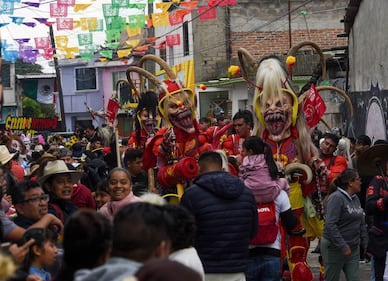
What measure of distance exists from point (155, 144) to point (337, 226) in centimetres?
246

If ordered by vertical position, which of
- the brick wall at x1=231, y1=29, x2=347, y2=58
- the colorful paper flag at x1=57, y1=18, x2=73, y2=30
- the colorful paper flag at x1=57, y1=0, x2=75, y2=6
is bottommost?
the brick wall at x1=231, y1=29, x2=347, y2=58

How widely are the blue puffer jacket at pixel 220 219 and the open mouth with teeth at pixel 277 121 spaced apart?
3.00 m

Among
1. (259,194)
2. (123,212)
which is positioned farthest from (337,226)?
(123,212)

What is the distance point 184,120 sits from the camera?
1050 cm

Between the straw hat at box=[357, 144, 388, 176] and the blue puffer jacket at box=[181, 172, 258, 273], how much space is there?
2.85 meters

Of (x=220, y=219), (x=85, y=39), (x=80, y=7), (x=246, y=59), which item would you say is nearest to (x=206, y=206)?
(x=220, y=219)

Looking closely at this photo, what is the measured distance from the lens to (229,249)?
7258 mm

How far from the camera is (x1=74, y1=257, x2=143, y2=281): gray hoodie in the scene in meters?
3.73

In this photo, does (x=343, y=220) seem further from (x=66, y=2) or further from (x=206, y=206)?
(x=66, y=2)

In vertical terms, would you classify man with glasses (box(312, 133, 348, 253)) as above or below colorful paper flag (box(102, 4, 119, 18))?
below

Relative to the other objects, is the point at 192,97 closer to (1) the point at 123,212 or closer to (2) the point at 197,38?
(1) the point at 123,212

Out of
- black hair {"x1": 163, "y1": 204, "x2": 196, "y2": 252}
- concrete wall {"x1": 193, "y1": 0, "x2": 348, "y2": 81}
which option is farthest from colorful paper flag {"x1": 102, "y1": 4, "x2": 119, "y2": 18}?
black hair {"x1": 163, "y1": 204, "x2": 196, "y2": 252}

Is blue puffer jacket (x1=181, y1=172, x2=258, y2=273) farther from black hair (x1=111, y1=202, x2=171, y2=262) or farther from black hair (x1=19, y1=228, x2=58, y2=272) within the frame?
black hair (x1=111, y1=202, x2=171, y2=262)

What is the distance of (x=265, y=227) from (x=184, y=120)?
248 cm
